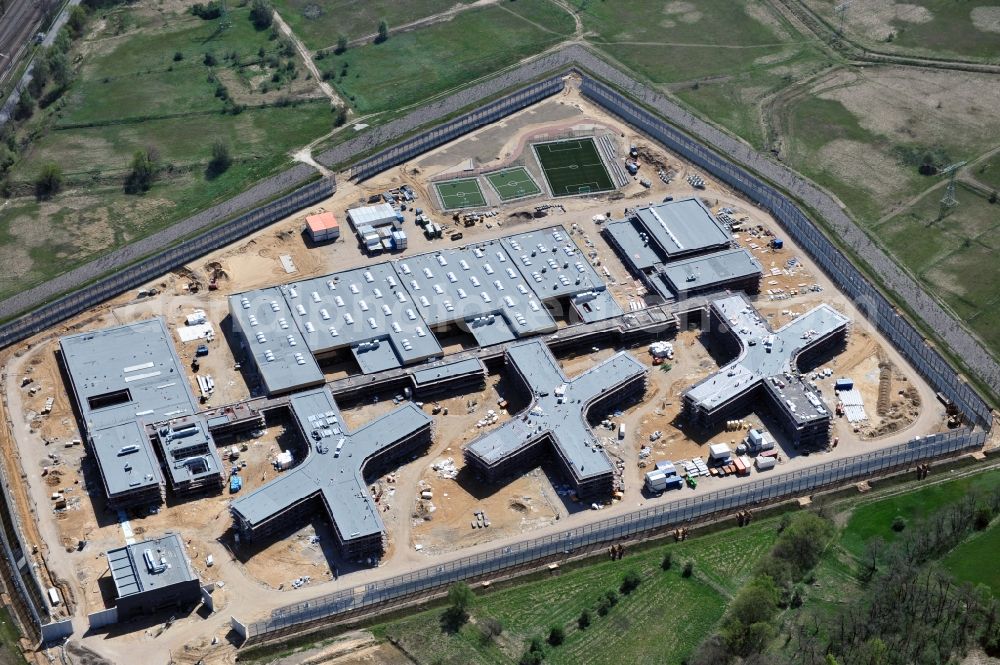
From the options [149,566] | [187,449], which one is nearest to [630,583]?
[149,566]

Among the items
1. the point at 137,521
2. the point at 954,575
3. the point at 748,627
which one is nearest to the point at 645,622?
the point at 748,627

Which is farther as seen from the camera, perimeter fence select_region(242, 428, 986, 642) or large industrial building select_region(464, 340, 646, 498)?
large industrial building select_region(464, 340, 646, 498)

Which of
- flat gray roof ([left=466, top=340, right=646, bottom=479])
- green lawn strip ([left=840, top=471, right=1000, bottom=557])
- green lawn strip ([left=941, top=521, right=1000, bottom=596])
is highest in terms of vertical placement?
green lawn strip ([left=941, top=521, right=1000, bottom=596])

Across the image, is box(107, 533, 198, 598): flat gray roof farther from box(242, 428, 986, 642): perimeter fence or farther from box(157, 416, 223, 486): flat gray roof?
box(157, 416, 223, 486): flat gray roof

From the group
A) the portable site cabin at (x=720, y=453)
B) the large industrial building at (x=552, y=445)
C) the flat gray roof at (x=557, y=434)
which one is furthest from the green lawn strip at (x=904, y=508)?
the flat gray roof at (x=557, y=434)

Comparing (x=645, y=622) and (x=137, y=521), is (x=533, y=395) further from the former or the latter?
(x=137, y=521)

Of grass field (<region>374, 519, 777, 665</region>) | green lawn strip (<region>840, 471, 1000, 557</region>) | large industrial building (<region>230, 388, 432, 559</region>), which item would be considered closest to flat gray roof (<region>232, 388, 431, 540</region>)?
large industrial building (<region>230, 388, 432, 559</region>)
